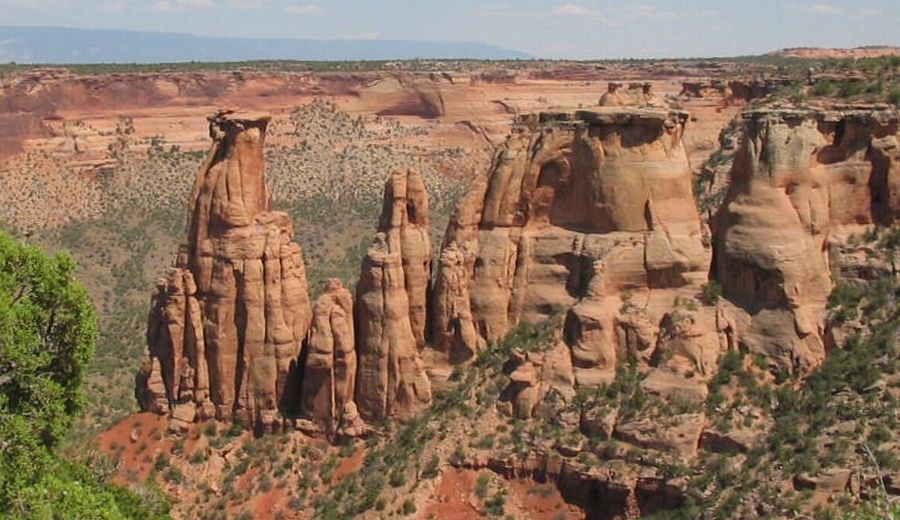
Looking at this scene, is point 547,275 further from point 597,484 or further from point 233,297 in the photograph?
point 233,297

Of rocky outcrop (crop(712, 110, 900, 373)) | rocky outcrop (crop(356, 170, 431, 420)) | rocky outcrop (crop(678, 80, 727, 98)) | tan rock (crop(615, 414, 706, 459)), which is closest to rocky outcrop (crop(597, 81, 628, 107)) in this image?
rocky outcrop (crop(712, 110, 900, 373))

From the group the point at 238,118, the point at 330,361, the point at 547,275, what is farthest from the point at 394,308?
the point at 238,118

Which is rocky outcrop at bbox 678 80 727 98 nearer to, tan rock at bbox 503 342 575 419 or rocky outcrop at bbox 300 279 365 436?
tan rock at bbox 503 342 575 419

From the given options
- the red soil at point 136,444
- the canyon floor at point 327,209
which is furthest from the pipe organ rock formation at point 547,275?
the canyon floor at point 327,209

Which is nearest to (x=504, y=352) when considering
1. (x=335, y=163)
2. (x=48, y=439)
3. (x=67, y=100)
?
(x=48, y=439)

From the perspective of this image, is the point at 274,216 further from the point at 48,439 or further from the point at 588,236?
the point at 48,439

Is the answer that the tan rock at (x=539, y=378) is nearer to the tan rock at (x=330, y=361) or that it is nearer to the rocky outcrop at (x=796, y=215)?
the rocky outcrop at (x=796, y=215)
